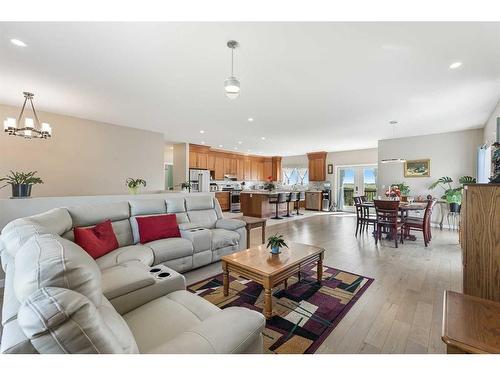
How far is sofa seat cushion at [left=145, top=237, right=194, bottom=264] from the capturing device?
2.64 m

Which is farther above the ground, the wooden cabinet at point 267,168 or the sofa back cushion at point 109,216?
the wooden cabinet at point 267,168

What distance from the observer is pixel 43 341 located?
2.13ft

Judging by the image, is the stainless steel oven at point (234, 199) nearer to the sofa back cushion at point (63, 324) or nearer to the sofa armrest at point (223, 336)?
the sofa armrest at point (223, 336)

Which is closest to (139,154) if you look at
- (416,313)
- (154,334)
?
(154,334)

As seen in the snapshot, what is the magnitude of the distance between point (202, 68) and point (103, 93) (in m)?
1.86

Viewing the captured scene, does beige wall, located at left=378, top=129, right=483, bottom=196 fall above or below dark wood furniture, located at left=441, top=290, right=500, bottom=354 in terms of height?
above

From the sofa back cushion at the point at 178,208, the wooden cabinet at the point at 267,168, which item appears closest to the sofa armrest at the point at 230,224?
the sofa back cushion at the point at 178,208

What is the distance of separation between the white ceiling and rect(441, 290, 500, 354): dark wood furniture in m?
2.14

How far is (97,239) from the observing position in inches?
94.2

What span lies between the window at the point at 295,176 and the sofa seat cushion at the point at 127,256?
923 cm

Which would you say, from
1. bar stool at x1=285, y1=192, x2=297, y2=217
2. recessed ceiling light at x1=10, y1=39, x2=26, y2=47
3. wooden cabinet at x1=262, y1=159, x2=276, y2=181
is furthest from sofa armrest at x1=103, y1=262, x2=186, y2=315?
wooden cabinet at x1=262, y1=159, x2=276, y2=181

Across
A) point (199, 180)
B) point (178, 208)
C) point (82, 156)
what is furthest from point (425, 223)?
point (82, 156)

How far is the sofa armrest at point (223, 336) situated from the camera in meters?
0.92

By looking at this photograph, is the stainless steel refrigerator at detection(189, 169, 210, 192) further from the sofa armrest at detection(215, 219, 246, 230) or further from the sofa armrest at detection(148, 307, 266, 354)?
the sofa armrest at detection(148, 307, 266, 354)
